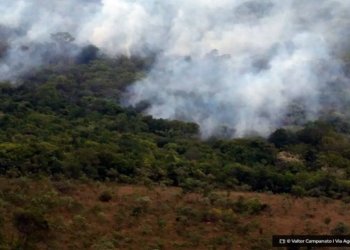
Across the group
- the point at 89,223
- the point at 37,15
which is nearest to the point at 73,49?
the point at 37,15

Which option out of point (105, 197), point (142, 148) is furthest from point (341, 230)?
point (142, 148)

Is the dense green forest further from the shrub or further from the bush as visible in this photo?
the shrub

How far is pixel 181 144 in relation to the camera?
3809cm

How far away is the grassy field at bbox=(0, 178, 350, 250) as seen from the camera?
21.2m

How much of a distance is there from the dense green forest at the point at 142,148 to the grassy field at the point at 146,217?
1.70 meters

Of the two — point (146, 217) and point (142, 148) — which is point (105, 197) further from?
point (142, 148)

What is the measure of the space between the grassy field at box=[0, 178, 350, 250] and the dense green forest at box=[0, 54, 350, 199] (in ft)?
5.59

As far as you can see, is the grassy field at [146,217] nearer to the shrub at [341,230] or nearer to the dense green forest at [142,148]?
the shrub at [341,230]

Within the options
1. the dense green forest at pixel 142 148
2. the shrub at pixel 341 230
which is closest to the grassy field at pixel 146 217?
the shrub at pixel 341 230

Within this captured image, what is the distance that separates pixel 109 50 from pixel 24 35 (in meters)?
9.04

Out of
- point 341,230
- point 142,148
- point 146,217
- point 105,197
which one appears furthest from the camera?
point 142,148

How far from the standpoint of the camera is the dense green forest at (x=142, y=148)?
30.0 metres

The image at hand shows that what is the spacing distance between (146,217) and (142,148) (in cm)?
1088

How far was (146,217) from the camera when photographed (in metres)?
24.2
